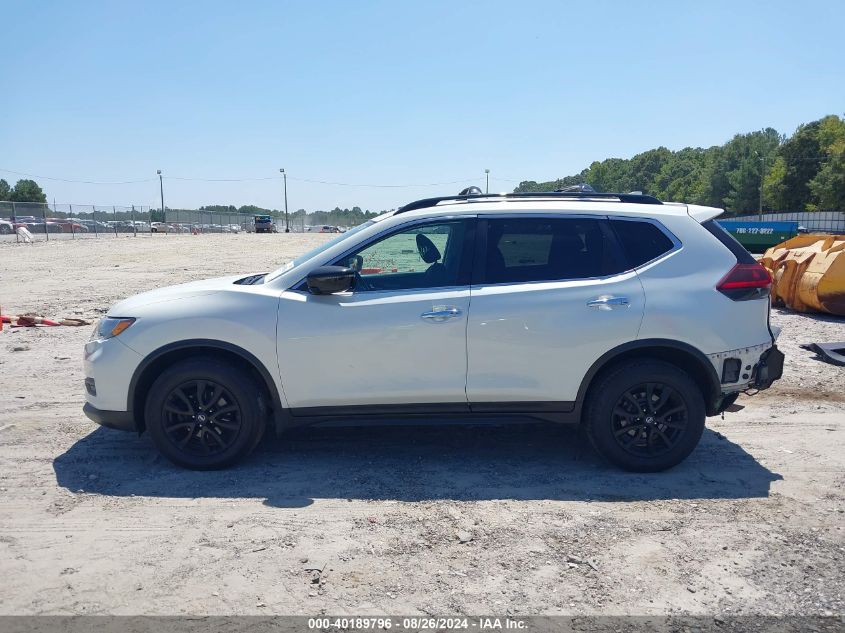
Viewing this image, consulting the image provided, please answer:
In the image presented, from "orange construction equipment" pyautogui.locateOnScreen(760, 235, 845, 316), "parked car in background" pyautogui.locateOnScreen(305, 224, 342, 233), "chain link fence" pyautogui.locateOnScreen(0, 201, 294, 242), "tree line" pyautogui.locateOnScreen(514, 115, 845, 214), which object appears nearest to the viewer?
"orange construction equipment" pyautogui.locateOnScreen(760, 235, 845, 316)

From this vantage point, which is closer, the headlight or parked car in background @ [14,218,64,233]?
the headlight

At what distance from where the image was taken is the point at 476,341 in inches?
190

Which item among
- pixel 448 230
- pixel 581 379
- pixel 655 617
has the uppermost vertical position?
pixel 448 230

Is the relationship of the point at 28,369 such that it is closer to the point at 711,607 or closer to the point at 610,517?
the point at 610,517

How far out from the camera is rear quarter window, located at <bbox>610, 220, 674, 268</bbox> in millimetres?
4988

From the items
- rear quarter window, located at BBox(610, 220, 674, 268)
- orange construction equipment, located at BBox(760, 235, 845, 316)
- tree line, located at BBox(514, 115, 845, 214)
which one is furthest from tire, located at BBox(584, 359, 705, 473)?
tree line, located at BBox(514, 115, 845, 214)

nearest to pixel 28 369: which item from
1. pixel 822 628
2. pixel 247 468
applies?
pixel 247 468

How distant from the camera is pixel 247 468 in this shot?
5.10 metres

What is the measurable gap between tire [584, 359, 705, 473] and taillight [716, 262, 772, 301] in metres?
0.64

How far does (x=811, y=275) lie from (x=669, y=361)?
889 centimetres

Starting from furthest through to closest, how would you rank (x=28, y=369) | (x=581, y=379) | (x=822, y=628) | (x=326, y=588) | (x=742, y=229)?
(x=742, y=229) → (x=28, y=369) → (x=581, y=379) → (x=326, y=588) → (x=822, y=628)

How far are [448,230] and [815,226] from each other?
71.2 meters

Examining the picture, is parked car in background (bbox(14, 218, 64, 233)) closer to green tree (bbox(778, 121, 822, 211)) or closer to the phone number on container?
the phone number on container

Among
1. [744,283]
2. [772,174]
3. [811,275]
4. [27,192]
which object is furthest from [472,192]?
[27,192]
